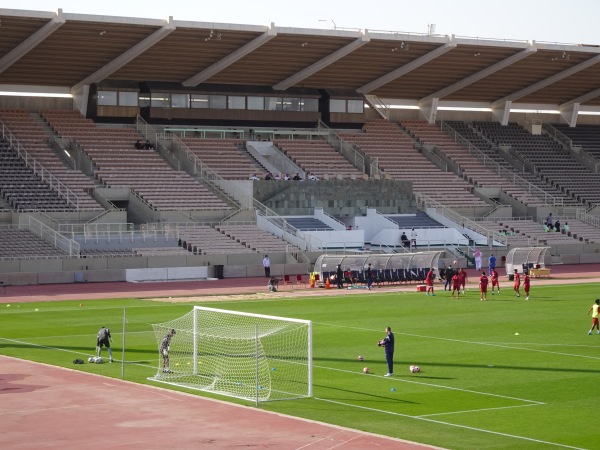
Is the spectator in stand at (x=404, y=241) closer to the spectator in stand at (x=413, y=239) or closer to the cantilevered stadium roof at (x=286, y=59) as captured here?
the spectator in stand at (x=413, y=239)

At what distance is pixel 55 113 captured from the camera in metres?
80.6

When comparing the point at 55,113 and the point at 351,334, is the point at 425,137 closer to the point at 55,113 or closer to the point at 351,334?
the point at 55,113

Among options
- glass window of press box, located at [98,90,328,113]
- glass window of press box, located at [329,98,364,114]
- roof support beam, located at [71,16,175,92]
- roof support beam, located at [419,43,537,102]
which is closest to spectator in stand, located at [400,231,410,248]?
glass window of press box, located at [98,90,328,113]

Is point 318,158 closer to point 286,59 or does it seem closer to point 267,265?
point 286,59

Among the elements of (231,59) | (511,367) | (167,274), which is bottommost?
(511,367)

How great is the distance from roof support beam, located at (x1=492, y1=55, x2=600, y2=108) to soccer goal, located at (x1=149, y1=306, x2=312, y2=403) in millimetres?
56440

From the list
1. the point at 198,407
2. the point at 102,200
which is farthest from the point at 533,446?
the point at 102,200

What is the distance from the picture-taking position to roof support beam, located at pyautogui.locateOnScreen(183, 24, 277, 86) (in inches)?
2976

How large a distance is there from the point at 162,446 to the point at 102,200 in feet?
166

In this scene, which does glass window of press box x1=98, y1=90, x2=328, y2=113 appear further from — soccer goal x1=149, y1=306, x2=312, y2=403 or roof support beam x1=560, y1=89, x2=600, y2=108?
soccer goal x1=149, y1=306, x2=312, y2=403

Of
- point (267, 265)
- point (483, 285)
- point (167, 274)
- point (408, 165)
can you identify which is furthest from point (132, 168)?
point (483, 285)

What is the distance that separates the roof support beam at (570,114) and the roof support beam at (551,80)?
270 inches

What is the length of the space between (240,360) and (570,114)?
7549cm

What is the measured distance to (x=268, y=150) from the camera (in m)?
86.1
